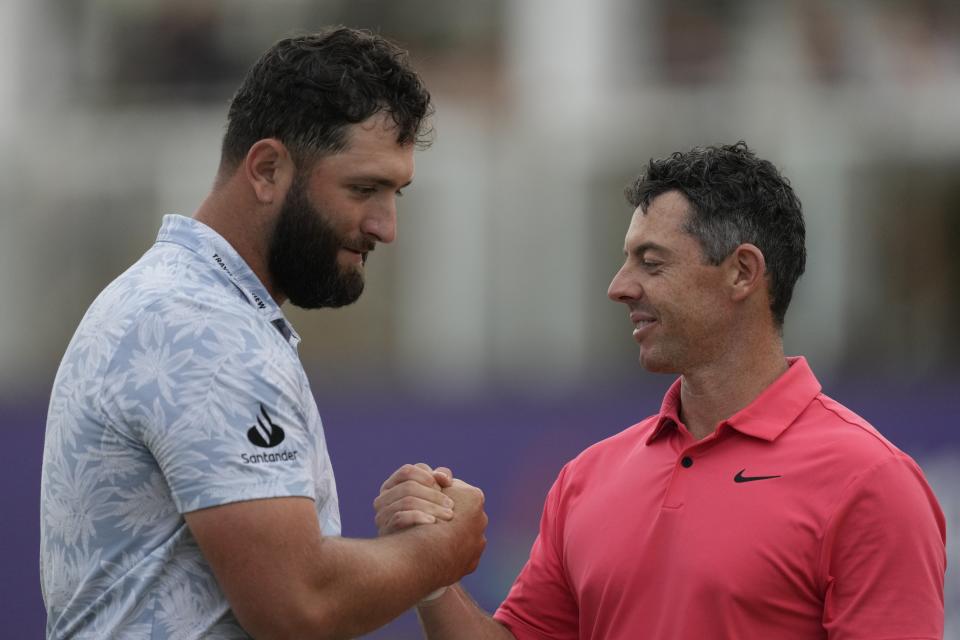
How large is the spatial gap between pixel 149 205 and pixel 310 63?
9198 millimetres

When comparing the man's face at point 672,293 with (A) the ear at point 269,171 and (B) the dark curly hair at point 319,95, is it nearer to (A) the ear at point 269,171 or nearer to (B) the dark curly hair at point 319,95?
(B) the dark curly hair at point 319,95

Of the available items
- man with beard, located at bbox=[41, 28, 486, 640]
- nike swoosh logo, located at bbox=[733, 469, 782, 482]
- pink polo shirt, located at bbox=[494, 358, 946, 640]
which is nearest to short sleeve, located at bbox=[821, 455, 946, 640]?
pink polo shirt, located at bbox=[494, 358, 946, 640]

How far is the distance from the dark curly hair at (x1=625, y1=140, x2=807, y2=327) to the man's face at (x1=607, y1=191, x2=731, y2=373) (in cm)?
3

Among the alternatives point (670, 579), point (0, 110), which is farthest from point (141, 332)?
point (0, 110)

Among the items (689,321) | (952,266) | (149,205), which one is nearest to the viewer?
(689,321)

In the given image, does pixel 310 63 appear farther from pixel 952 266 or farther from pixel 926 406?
pixel 952 266

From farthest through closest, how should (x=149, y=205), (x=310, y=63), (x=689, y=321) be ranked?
(x=149, y=205) → (x=689, y=321) → (x=310, y=63)

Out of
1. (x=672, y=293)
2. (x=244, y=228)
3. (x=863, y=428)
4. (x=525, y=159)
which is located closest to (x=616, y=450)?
(x=672, y=293)

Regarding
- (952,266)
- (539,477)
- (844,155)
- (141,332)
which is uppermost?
(141,332)

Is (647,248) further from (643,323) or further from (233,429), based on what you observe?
(233,429)

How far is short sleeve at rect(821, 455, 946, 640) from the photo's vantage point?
3.11 meters

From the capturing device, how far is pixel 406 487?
3324 mm

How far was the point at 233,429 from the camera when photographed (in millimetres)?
2795

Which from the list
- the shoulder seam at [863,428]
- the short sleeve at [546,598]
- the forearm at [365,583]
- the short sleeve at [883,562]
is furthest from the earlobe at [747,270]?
the forearm at [365,583]
